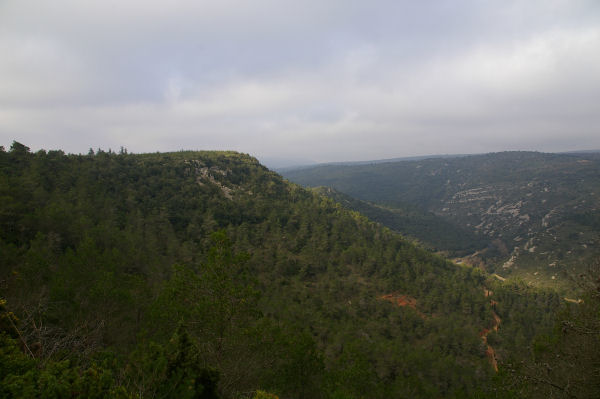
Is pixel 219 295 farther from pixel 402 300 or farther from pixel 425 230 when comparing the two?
pixel 425 230

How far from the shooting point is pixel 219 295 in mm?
12344

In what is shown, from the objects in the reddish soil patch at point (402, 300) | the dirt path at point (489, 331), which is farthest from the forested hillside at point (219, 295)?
the reddish soil patch at point (402, 300)

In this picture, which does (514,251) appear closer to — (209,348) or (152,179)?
(152,179)

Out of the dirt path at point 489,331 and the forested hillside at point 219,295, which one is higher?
the forested hillside at point 219,295

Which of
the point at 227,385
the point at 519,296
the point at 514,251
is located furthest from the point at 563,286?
the point at 227,385

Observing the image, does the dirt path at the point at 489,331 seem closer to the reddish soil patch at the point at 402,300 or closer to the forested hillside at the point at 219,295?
the forested hillside at the point at 219,295

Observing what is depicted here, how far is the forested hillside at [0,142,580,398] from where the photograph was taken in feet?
32.6

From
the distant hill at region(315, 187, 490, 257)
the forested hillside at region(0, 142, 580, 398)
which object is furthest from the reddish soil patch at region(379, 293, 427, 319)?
the distant hill at region(315, 187, 490, 257)

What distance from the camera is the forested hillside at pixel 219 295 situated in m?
9.92

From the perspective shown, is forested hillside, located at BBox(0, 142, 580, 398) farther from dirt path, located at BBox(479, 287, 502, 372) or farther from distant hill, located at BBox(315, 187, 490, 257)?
distant hill, located at BBox(315, 187, 490, 257)

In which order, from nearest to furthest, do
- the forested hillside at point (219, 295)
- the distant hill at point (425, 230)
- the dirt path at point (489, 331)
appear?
the forested hillside at point (219, 295), the dirt path at point (489, 331), the distant hill at point (425, 230)

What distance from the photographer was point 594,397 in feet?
32.7

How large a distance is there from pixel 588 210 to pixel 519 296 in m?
144

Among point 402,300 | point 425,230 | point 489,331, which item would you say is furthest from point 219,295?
point 425,230
